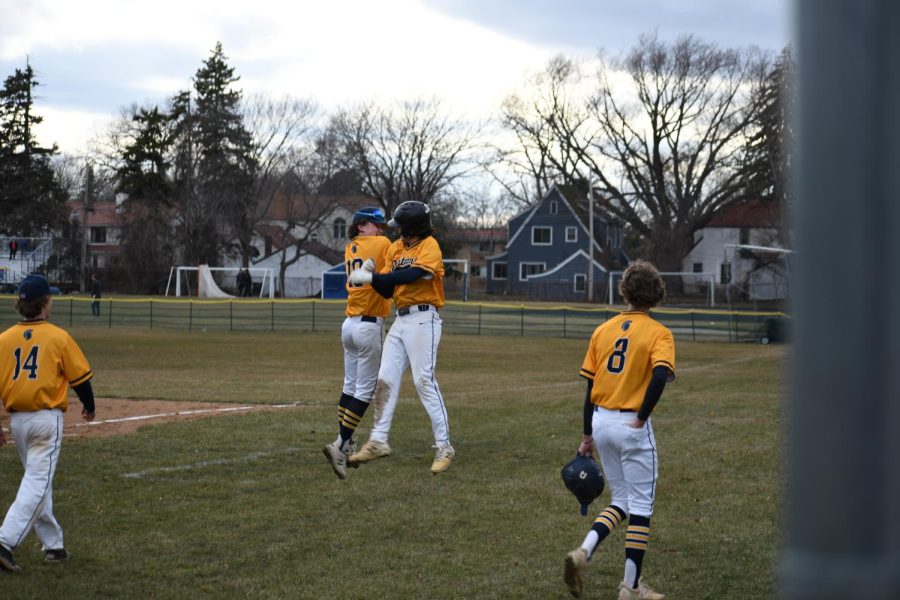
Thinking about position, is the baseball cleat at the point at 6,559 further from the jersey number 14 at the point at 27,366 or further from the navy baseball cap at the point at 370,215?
the navy baseball cap at the point at 370,215

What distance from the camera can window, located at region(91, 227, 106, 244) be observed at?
321ft

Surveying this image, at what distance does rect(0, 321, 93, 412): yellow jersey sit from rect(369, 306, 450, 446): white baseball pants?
298 centimetres

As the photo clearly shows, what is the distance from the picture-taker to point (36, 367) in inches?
263

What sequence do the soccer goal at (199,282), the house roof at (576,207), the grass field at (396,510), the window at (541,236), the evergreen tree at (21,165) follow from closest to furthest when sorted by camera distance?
the grass field at (396,510) < the evergreen tree at (21,165) < the soccer goal at (199,282) < the house roof at (576,207) < the window at (541,236)

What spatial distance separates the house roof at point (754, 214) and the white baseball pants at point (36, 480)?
49290 mm

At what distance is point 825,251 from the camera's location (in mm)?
766

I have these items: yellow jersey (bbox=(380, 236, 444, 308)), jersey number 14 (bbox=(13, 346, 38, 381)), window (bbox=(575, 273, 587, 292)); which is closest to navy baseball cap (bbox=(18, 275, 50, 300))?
jersey number 14 (bbox=(13, 346, 38, 381))

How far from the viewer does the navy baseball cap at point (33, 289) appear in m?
6.75

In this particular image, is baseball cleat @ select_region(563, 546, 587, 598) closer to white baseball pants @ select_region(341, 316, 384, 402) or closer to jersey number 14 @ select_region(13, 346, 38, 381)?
jersey number 14 @ select_region(13, 346, 38, 381)

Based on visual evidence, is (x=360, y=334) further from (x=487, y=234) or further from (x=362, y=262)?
(x=487, y=234)

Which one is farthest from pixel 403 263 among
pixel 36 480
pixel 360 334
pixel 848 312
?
pixel 848 312

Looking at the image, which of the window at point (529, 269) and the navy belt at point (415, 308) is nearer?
the navy belt at point (415, 308)

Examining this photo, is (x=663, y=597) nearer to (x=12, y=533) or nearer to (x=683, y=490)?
(x=683, y=490)

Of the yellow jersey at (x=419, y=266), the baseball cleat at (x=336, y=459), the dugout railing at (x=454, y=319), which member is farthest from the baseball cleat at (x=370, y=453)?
the dugout railing at (x=454, y=319)
